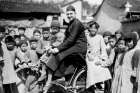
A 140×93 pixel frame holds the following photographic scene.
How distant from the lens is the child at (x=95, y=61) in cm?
584

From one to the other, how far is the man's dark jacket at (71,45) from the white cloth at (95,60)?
354 millimetres

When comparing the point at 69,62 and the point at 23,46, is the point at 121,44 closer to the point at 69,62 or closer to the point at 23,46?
the point at 69,62

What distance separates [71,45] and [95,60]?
2.43 ft

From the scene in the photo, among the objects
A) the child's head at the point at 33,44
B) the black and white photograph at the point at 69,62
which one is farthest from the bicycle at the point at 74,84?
the child's head at the point at 33,44

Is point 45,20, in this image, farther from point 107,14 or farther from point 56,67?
point 56,67

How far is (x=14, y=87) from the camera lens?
20.0 ft

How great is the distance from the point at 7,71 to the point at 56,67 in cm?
104

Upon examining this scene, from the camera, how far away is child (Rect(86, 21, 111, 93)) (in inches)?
230

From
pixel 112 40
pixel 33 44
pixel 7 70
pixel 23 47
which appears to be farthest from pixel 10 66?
pixel 112 40

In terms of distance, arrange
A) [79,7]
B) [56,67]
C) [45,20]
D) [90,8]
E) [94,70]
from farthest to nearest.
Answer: [90,8] < [79,7] < [45,20] < [94,70] < [56,67]

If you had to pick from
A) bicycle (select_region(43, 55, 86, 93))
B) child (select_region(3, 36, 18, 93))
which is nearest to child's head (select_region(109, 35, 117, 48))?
bicycle (select_region(43, 55, 86, 93))

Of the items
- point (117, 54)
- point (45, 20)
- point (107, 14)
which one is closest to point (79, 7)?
point (107, 14)

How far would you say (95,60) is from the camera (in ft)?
19.8

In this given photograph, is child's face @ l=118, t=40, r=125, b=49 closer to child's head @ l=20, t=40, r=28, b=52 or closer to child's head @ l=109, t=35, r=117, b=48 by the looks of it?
child's head @ l=109, t=35, r=117, b=48
